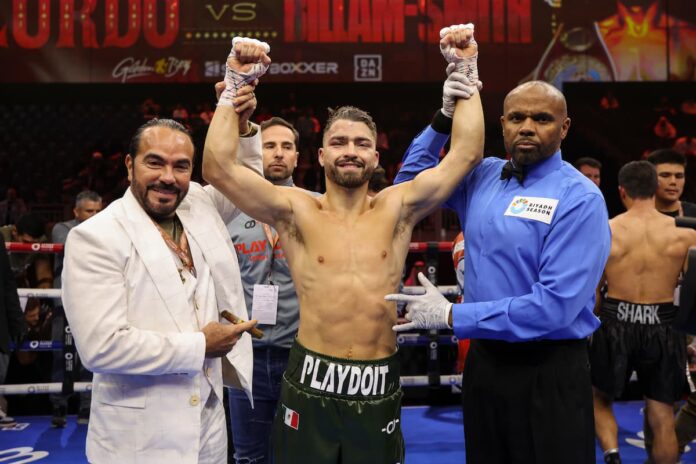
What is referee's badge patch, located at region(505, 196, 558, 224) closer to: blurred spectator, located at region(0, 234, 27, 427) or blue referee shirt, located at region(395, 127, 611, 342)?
blue referee shirt, located at region(395, 127, 611, 342)

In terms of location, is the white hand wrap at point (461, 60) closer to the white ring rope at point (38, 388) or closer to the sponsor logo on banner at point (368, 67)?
the white ring rope at point (38, 388)

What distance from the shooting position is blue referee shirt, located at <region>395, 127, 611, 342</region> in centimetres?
209

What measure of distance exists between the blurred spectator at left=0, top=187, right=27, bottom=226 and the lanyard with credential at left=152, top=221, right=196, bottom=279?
7764 mm

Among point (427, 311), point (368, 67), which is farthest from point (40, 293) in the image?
point (368, 67)

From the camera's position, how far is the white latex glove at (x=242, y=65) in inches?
85.7

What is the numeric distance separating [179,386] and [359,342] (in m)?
0.54

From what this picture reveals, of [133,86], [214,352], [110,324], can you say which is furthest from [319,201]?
[133,86]

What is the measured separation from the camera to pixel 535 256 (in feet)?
7.17

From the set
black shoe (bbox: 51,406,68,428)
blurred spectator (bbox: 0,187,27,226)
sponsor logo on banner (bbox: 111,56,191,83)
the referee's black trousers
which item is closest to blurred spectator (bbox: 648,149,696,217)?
the referee's black trousers

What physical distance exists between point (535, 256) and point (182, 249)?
1043 millimetres

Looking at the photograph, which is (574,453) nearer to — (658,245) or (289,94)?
(658,245)

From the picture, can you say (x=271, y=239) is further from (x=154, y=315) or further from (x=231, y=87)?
(x=154, y=315)

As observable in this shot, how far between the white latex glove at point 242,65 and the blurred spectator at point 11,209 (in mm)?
7708

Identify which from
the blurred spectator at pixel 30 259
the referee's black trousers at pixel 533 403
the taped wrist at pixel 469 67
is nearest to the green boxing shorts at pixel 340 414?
the referee's black trousers at pixel 533 403
